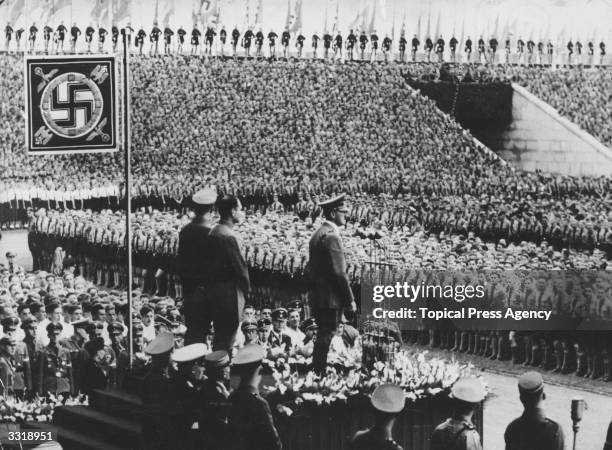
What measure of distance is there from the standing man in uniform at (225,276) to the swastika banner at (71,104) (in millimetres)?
2883

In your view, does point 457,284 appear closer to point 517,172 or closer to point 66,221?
point 66,221

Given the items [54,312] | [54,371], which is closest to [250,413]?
[54,371]

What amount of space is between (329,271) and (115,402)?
1861 millimetres

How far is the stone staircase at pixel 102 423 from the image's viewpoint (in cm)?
791

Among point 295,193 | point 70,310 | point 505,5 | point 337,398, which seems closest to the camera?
point 337,398

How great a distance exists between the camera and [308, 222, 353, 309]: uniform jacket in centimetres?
851

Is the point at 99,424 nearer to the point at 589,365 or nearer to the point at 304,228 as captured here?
the point at 589,365

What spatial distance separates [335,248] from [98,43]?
5988 millimetres

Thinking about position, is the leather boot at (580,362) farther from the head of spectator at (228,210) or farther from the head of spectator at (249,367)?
the head of spectator at (249,367)

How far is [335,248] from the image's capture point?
335 inches

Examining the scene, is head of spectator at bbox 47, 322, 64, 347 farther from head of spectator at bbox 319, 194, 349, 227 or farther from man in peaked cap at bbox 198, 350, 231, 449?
man in peaked cap at bbox 198, 350, 231, 449

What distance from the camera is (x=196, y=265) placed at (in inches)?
322

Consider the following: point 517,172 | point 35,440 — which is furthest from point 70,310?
point 517,172

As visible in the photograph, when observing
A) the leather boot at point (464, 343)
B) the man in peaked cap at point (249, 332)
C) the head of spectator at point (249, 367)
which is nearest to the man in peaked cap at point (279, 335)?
the man in peaked cap at point (249, 332)
